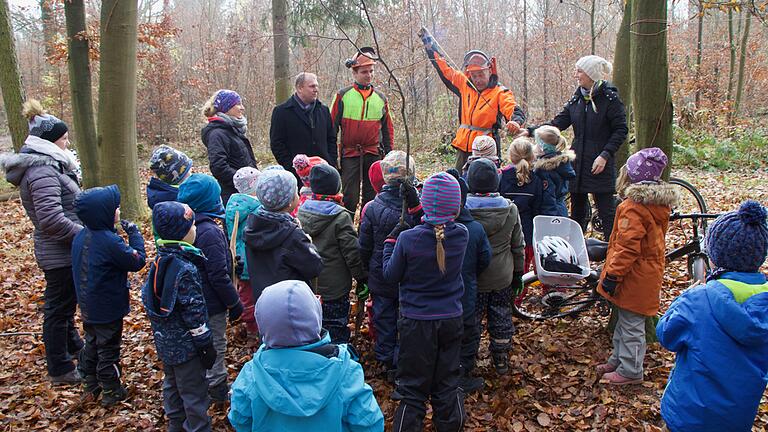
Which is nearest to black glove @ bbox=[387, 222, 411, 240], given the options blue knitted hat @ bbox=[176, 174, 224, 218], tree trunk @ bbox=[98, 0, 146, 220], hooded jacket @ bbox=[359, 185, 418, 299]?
hooded jacket @ bbox=[359, 185, 418, 299]

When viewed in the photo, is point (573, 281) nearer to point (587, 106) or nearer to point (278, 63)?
point (587, 106)

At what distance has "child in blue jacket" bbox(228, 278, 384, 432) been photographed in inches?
88.0

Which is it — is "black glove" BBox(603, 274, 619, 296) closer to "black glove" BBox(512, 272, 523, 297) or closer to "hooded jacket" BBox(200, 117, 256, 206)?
"black glove" BBox(512, 272, 523, 297)

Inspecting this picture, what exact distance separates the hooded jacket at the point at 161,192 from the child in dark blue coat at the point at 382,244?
1.52 m

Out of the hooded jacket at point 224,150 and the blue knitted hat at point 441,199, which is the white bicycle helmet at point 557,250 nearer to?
the blue knitted hat at point 441,199

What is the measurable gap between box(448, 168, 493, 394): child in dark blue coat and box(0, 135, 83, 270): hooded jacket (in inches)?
118

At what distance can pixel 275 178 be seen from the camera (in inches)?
137

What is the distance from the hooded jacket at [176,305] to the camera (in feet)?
10.4

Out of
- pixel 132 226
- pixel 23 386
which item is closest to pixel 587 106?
pixel 132 226

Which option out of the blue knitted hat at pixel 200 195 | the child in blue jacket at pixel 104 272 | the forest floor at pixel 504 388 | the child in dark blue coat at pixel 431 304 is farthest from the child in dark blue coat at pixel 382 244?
the child in blue jacket at pixel 104 272

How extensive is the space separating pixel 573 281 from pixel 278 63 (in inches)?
352

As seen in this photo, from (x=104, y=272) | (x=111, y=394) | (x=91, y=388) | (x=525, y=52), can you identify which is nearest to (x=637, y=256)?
(x=104, y=272)

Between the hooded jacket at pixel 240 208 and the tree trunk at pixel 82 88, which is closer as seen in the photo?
the hooded jacket at pixel 240 208

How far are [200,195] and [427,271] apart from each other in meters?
1.80
